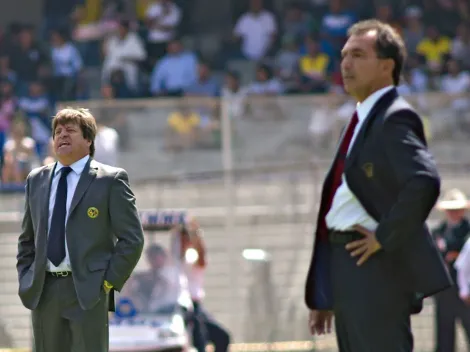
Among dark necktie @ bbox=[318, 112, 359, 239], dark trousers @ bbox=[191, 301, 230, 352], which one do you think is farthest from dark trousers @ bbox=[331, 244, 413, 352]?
dark trousers @ bbox=[191, 301, 230, 352]

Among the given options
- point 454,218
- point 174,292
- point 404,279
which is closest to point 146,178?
point 174,292

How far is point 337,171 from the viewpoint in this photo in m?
6.32

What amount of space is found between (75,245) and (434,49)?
51.9ft

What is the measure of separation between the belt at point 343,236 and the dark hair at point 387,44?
0.77 metres

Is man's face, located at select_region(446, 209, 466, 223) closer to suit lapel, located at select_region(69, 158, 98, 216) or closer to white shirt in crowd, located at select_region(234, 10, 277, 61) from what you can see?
suit lapel, located at select_region(69, 158, 98, 216)

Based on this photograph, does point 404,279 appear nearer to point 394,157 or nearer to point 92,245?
point 394,157

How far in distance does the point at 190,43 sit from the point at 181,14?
2.03 ft

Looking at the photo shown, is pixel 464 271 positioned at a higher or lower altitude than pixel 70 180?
lower

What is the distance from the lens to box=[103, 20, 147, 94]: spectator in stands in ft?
71.9

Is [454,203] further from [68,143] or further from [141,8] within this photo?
[141,8]

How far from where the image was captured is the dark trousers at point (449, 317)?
13.2 m

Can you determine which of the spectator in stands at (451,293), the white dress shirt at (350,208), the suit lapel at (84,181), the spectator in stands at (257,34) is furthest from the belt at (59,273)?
the spectator in stands at (257,34)

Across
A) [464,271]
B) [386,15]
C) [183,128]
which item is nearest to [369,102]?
[464,271]

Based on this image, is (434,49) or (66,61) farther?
(66,61)
